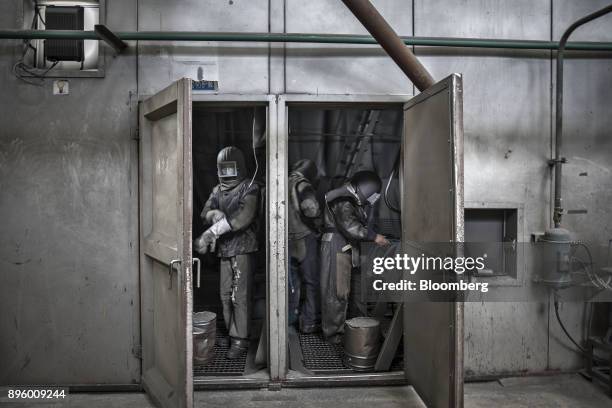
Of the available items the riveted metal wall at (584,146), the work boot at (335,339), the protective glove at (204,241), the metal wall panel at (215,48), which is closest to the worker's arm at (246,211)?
the protective glove at (204,241)

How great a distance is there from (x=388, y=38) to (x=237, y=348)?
2743 mm

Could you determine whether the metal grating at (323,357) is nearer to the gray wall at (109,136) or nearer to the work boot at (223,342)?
the work boot at (223,342)

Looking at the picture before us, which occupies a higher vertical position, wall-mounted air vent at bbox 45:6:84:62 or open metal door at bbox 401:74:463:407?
wall-mounted air vent at bbox 45:6:84:62

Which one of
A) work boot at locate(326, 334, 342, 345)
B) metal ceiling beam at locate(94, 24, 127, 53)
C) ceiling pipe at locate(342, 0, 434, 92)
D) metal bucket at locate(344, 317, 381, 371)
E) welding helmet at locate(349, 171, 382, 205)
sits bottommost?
work boot at locate(326, 334, 342, 345)

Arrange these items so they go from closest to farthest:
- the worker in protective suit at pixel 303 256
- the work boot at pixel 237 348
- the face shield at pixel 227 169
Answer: the work boot at pixel 237 348, the face shield at pixel 227 169, the worker in protective suit at pixel 303 256

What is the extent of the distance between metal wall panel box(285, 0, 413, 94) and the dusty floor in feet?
7.31

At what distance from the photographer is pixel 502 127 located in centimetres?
308

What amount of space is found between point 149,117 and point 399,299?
2.32 meters

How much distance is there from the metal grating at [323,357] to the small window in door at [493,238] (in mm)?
1107

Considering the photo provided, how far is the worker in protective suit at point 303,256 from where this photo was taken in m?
3.98

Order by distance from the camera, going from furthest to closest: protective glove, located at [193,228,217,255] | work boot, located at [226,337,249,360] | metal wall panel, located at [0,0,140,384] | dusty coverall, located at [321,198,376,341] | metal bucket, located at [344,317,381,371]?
dusty coverall, located at [321,198,376,341]
work boot, located at [226,337,249,360]
protective glove, located at [193,228,217,255]
metal bucket, located at [344,317,381,371]
metal wall panel, located at [0,0,140,384]

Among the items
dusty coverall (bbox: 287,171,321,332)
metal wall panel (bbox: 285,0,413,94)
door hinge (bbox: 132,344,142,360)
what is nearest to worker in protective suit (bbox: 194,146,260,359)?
dusty coverall (bbox: 287,171,321,332)

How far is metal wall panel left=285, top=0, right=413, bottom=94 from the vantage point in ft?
9.70

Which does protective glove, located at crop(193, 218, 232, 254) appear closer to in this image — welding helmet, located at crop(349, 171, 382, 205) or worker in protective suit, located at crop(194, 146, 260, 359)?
worker in protective suit, located at crop(194, 146, 260, 359)
